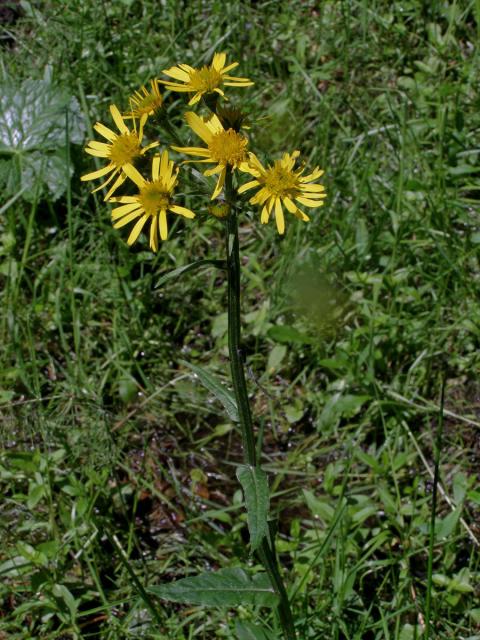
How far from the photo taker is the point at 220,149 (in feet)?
5.18

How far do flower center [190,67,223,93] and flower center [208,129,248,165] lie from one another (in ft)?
0.54

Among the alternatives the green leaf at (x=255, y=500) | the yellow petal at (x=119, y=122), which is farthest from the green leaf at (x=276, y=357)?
the yellow petal at (x=119, y=122)

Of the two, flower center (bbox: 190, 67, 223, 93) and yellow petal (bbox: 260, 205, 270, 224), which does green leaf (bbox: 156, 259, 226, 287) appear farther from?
flower center (bbox: 190, 67, 223, 93)

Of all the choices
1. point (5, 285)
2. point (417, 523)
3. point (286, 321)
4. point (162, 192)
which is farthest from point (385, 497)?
point (5, 285)

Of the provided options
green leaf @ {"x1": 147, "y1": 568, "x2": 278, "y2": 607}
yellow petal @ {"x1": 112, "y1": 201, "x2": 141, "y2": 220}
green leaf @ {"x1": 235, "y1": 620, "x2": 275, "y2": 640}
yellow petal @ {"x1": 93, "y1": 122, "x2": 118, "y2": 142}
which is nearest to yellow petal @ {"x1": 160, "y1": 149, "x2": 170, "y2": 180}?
yellow petal @ {"x1": 112, "y1": 201, "x2": 141, "y2": 220}

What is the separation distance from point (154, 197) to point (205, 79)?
308 mm

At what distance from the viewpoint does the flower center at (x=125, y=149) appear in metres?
1.74

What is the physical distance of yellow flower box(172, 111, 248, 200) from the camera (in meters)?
1.55

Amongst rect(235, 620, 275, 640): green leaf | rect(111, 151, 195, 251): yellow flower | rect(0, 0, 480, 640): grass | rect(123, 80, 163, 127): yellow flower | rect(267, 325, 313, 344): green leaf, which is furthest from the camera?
rect(267, 325, 313, 344): green leaf

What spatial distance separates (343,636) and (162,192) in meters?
1.38

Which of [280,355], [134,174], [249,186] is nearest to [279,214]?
[249,186]

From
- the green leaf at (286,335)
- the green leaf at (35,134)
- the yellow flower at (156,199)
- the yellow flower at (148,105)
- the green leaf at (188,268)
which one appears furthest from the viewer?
the green leaf at (35,134)

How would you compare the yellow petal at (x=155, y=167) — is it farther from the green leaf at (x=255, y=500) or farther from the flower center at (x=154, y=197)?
the green leaf at (x=255, y=500)

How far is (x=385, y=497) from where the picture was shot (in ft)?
7.81
